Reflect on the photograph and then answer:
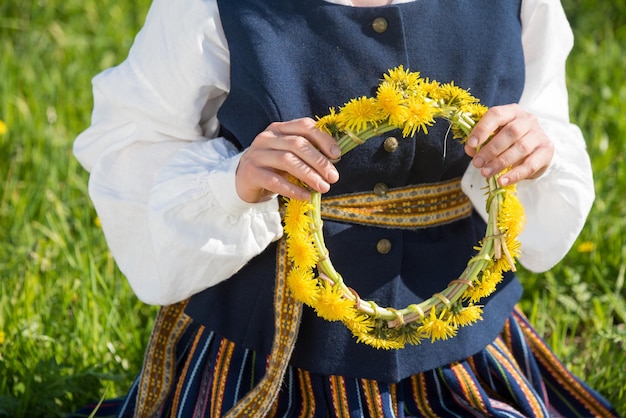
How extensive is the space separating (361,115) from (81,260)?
1.15 meters

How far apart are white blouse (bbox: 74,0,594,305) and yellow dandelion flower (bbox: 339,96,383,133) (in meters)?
0.22

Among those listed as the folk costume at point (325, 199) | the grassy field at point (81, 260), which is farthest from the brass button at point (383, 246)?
the grassy field at point (81, 260)

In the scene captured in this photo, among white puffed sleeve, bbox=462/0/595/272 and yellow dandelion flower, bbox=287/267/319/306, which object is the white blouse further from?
yellow dandelion flower, bbox=287/267/319/306

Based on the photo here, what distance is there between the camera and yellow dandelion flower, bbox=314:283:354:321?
1.26 meters

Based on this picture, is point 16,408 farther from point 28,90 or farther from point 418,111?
point 28,90

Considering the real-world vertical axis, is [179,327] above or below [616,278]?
above

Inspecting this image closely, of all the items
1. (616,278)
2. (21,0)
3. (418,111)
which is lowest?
(616,278)

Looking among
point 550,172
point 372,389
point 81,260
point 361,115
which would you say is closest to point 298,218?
point 361,115

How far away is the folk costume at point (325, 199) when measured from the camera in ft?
4.70

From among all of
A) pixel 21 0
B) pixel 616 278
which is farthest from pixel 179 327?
pixel 21 0

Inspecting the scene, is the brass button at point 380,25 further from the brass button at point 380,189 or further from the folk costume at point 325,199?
the brass button at point 380,189

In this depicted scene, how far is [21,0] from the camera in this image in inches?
143

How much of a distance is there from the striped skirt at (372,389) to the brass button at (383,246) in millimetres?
205

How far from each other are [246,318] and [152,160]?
0.97 feet
